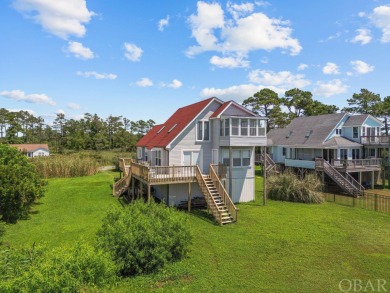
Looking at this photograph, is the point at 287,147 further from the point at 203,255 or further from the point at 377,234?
the point at 203,255

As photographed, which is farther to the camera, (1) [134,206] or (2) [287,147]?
(2) [287,147]

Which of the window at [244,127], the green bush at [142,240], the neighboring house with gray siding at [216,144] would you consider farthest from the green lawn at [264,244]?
the window at [244,127]

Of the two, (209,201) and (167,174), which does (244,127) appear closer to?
(209,201)

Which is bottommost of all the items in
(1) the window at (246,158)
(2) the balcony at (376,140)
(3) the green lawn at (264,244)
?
(3) the green lawn at (264,244)

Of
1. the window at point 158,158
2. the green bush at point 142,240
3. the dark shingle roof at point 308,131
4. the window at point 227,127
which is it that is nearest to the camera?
the green bush at point 142,240

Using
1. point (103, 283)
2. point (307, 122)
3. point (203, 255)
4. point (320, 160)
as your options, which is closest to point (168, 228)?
point (203, 255)

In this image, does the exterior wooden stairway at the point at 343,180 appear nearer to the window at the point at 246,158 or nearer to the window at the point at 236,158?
the window at the point at 246,158

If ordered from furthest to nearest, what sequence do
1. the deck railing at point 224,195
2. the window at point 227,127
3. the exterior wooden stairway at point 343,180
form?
the exterior wooden stairway at point 343,180, the window at point 227,127, the deck railing at point 224,195

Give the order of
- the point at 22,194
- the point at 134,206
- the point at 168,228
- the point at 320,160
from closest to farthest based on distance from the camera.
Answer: the point at 168,228 < the point at 134,206 < the point at 22,194 < the point at 320,160
